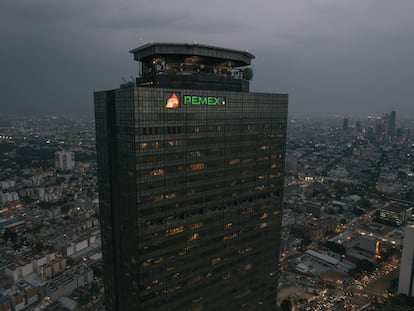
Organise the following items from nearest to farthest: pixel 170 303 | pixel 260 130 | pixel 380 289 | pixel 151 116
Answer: pixel 151 116 → pixel 170 303 → pixel 260 130 → pixel 380 289

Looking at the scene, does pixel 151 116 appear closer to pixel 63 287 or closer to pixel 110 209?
pixel 110 209

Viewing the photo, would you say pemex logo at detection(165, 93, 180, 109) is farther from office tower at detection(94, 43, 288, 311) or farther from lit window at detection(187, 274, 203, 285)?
lit window at detection(187, 274, 203, 285)

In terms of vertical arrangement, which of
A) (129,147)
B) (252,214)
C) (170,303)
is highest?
(129,147)

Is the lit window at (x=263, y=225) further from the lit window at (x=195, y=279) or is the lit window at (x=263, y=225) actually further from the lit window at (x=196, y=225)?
the lit window at (x=195, y=279)

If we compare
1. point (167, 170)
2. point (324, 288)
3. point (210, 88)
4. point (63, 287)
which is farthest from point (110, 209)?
point (324, 288)

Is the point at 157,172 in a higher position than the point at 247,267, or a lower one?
higher

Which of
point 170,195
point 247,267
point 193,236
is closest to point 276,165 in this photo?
point 247,267

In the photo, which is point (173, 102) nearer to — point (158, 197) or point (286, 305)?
point (158, 197)

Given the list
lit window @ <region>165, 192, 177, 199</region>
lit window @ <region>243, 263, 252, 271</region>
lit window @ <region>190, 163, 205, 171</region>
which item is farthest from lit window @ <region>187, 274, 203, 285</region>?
lit window @ <region>190, 163, 205, 171</region>
